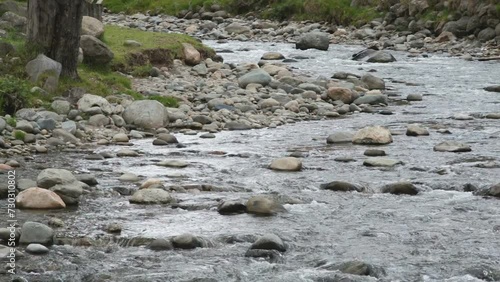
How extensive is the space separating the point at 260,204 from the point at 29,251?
3.27 m

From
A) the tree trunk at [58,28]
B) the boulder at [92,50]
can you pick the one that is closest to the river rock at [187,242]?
the tree trunk at [58,28]

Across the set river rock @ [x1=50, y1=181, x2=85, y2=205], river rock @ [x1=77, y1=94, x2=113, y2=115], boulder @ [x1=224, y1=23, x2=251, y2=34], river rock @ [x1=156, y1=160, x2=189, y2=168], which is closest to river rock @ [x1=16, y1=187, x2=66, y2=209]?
river rock @ [x1=50, y1=181, x2=85, y2=205]

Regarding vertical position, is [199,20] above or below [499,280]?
below

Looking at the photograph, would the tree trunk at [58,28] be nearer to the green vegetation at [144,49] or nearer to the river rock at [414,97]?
the green vegetation at [144,49]

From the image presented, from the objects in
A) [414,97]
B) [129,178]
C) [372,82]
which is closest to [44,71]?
[129,178]

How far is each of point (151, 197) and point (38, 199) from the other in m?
1.50

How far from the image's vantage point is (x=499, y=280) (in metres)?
9.24

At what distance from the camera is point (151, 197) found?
12375 mm

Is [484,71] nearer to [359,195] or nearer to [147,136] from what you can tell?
[147,136]

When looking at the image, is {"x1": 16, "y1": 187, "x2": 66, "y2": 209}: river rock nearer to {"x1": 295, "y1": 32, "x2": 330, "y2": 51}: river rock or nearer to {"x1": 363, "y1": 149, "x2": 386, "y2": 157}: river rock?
{"x1": 363, "y1": 149, "x2": 386, "y2": 157}: river rock

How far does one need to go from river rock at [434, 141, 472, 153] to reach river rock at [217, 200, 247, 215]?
554 cm

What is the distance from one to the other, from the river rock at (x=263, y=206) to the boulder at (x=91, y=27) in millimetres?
12022

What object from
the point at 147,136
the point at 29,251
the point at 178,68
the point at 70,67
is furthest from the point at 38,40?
the point at 29,251

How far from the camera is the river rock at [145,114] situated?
18500 millimetres
